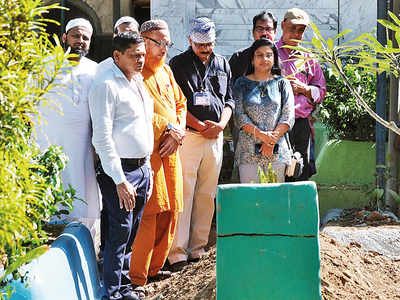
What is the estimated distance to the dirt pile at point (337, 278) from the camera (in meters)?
4.83

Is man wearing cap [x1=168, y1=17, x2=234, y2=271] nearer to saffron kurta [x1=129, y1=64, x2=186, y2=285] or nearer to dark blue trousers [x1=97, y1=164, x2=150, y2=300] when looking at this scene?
saffron kurta [x1=129, y1=64, x2=186, y2=285]

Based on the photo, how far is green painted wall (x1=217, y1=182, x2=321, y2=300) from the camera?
4215 millimetres

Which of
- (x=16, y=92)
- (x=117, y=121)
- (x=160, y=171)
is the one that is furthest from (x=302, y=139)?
(x=16, y=92)

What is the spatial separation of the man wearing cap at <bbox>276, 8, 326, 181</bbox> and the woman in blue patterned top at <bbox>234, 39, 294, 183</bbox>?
0.36 meters

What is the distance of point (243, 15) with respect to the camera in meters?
9.41

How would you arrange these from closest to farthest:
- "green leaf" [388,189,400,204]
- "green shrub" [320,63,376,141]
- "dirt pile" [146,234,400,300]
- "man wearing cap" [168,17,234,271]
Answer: "dirt pile" [146,234,400,300]
"man wearing cap" [168,17,234,271]
"green leaf" [388,189,400,204]
"green shrub" [320,63,376,141]

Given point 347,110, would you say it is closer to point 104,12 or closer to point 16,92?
point 104,12

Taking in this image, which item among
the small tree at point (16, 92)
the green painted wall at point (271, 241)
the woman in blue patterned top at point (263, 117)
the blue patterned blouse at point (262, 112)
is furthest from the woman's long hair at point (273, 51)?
the small tree at point (16, 92)

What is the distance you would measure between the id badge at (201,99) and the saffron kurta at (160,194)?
0.30 metres

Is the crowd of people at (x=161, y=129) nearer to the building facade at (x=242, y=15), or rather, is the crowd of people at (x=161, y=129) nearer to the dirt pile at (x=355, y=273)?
the dirt pile at (x=355, y=273)

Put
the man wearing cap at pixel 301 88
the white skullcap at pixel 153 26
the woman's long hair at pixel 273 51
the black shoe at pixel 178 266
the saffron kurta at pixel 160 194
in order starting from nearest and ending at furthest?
the saffron kurta at pixel 160 194
the white skullcap at pixel 153 26
the black shoe at pixel 178 266
the woman's long hair at pixel 273 51
the man wearing cap at pixel 301 88

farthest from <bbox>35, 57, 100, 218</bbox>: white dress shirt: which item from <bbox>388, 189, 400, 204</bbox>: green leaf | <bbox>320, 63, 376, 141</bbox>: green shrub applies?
<bbox>388, 189, 400, 204</bbox>: green leaf

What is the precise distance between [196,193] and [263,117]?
35.5 inches

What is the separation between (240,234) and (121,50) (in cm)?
158
